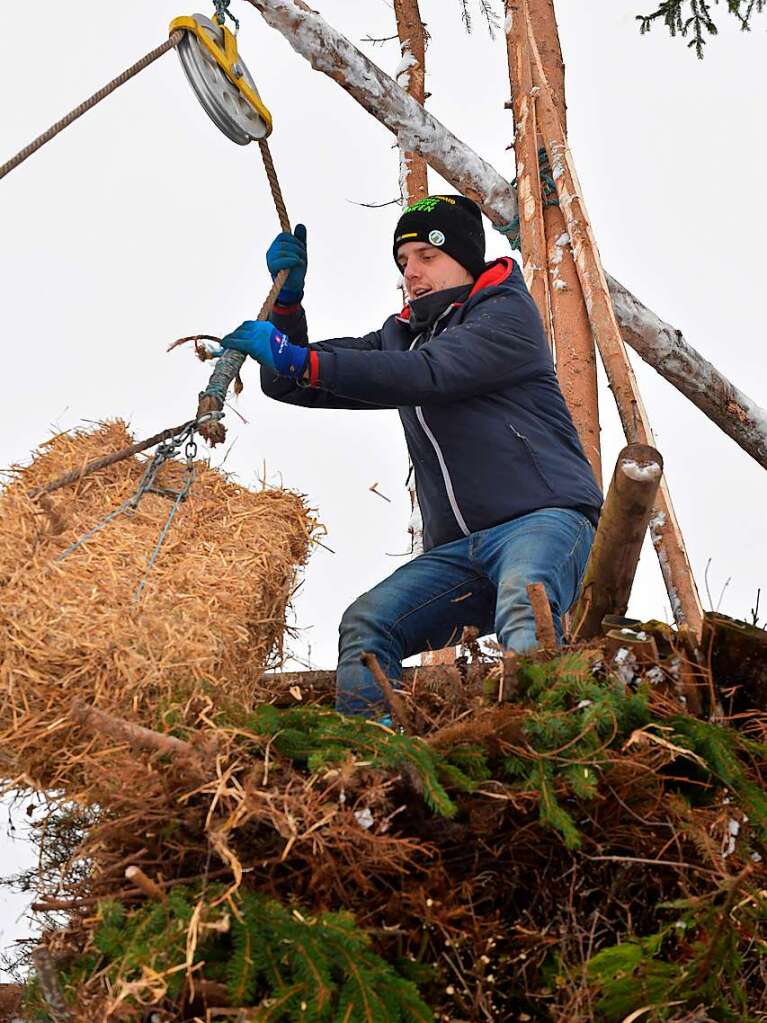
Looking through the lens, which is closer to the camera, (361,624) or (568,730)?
(568,730)

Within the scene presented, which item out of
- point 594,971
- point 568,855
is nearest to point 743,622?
point 568,855

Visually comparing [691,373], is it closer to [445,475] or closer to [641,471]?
[445,475]

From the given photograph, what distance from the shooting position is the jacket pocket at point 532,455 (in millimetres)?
4453

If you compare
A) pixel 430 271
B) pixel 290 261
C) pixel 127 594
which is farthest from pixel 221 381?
pixel 127 594

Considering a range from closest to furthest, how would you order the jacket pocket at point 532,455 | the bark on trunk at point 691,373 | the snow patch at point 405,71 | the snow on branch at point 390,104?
the jacket pocket at point 532,455, the snow on branch at point 390,104, the bark on trunk at point 691,373, the snow patch at point 405,71

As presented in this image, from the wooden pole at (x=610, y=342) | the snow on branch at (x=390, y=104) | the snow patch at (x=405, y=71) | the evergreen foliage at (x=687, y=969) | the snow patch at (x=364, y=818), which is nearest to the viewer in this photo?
the evergreen foliage at (x=687, y=969)

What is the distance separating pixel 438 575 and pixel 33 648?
144 centimetres

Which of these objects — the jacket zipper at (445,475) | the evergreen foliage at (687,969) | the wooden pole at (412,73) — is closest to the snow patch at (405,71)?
the wooden pole at (412,73)

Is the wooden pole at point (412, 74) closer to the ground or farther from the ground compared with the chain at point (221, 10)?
farther from the ground

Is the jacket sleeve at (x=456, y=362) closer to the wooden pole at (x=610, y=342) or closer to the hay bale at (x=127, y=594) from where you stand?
the hay bale at (x=127, y=594)

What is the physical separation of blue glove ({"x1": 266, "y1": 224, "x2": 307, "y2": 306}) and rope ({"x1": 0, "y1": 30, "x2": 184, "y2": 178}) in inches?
29.4

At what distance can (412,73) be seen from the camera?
28.4 feet

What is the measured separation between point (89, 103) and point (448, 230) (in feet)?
4.15

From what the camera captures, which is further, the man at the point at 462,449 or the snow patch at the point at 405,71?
the snow patch at the point at 405,71
